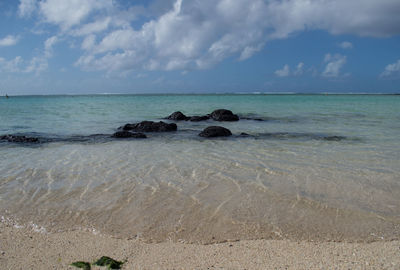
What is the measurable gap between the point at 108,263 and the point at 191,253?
37.1 inches

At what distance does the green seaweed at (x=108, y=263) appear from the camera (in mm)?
3141

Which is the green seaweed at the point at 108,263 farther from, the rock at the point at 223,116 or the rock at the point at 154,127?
the rock at the point at 223,116

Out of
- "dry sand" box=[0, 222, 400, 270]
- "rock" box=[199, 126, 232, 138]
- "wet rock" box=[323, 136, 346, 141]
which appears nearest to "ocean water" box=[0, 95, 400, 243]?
"dry sand" box=[0, 222, 400, 270]

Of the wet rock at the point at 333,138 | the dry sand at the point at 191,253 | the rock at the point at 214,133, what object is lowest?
the dry sand at the point at 191,253

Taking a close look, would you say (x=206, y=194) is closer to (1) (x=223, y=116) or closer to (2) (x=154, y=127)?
(2) (x=154, y=127)

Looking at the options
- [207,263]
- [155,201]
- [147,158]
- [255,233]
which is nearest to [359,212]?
[255,233]

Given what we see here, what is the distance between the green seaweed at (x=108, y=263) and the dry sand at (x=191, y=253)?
9 cm

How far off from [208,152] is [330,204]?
446 cm

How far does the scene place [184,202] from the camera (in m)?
5.00

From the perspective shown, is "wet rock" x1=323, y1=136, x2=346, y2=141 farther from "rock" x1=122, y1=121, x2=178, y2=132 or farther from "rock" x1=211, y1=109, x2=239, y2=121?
"rock" x1=211, y1=109, x2=239, y2=121

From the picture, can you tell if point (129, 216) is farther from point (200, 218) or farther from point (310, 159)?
point (310, 159)

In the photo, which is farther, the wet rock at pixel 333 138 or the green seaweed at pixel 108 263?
the wet rock at pixel 333 138

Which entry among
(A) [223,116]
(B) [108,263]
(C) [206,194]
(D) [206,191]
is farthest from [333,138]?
(B) [108,263]

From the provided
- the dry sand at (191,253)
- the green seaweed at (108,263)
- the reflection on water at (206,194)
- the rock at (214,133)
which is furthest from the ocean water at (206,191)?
the rock at (214,133)
